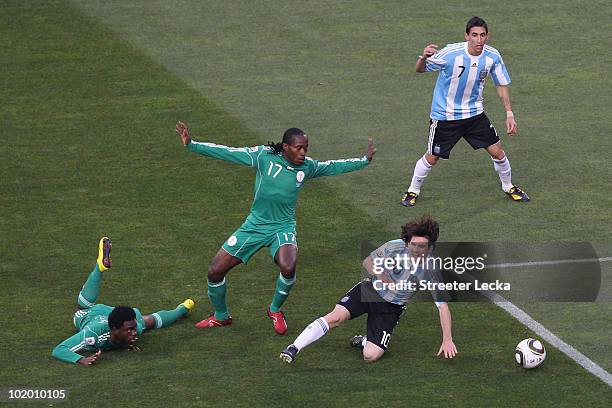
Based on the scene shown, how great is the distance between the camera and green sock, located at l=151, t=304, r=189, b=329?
14750 mm

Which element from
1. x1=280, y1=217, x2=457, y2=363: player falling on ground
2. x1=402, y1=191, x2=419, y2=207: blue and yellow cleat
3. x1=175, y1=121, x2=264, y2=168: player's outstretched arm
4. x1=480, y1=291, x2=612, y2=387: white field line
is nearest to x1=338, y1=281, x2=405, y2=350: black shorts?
x1=280, y1=217, x2=457, y2=363: player falling on ground

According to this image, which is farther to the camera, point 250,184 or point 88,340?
point 250,184

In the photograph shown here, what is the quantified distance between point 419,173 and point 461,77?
56.2 inches

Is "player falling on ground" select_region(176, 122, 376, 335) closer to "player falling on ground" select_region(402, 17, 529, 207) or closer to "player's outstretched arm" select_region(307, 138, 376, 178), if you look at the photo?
"player's outstretched arm" select_region(307, 138, 376, 178)

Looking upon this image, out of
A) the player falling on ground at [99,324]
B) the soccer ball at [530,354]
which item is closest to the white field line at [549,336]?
the soccer ball at [530,354]

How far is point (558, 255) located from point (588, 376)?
329cm

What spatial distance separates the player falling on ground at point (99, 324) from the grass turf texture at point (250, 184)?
0.52 ft

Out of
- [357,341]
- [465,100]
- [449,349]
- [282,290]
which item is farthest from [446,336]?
[465,100]

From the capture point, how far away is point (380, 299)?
1409 cm

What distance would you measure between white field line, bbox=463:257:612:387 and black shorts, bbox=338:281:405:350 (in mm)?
1580

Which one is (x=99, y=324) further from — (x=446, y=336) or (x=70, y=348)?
(x=446, y=336)

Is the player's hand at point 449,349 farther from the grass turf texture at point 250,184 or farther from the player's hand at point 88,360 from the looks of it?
the player's hand at point 88,360

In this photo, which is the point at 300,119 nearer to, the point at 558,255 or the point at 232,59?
the point at 232,59

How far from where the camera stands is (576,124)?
21047 mm
